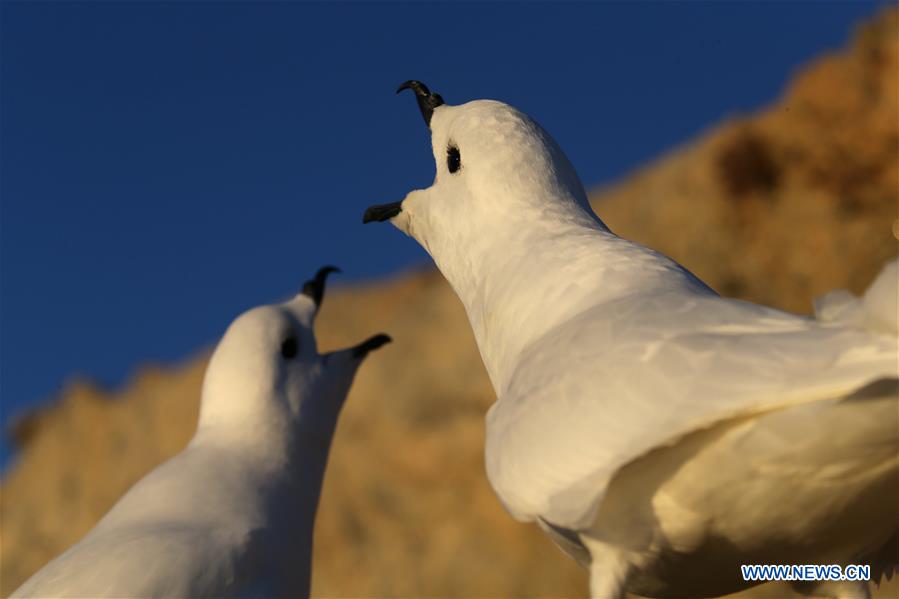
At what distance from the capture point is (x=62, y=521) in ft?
83.6

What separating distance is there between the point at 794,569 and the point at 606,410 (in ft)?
2.90

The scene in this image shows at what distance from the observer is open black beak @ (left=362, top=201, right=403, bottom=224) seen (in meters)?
5.14

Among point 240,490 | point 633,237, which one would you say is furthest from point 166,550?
point 633,237

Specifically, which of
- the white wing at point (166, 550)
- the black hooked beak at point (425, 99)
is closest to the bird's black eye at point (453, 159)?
the black hooked beak at point (425, 99)

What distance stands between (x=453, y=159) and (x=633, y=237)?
14.3 m

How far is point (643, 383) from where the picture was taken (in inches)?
129

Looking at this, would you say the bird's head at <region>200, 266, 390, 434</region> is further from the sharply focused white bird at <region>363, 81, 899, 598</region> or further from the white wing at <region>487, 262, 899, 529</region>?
the white wing at <region>487, 262, 899, 529</region>

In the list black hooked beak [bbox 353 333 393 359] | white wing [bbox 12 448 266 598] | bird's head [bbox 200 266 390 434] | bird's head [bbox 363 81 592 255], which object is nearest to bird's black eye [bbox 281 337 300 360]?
bird's head [bbox 200 266 390 434]

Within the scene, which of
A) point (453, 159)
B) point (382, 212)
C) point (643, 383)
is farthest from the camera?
point (382, 212)

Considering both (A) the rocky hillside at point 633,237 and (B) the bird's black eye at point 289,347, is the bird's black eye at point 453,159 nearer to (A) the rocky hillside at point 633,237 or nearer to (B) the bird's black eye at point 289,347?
(B) the bird's black eye at point 289,347

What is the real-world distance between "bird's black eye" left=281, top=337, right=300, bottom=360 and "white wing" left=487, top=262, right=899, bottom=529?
9.14ft

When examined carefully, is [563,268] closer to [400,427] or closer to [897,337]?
[897,337]

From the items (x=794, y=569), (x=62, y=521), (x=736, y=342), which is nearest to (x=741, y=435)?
(x=736, y=342)

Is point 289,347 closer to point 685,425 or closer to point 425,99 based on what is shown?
point 425,99
